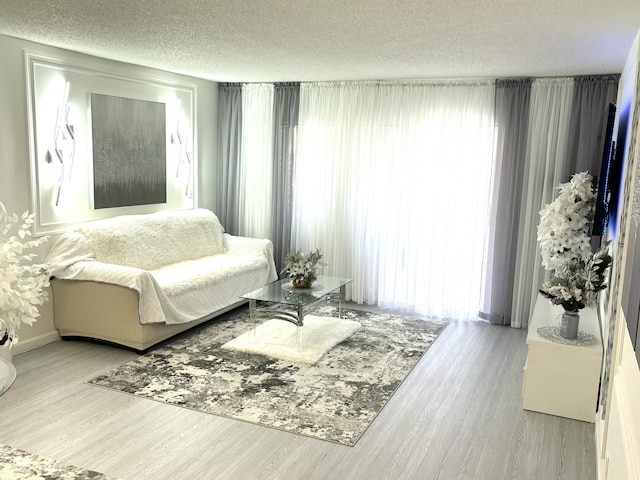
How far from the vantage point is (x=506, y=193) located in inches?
217

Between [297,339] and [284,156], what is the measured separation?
251 cm

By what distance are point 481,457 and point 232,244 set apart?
3.86 meters

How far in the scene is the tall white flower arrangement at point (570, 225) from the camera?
4.21 meters

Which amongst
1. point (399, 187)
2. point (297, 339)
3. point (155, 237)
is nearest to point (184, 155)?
point (155, 237)

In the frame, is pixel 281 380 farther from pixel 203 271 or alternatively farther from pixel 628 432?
pixel 628 432

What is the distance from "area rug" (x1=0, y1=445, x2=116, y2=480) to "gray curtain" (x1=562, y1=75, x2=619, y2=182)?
14.9 feet

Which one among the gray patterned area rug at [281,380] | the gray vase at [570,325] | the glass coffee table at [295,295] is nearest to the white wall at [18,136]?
the gray patterned area rug at [281,380]

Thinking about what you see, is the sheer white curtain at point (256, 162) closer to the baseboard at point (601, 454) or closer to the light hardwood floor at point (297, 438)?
the light hardwood floor at point (297, 438)

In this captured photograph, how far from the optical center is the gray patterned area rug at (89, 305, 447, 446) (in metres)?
3.57

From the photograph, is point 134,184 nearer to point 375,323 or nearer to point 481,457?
point 375,323

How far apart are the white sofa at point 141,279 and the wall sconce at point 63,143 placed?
0.49m

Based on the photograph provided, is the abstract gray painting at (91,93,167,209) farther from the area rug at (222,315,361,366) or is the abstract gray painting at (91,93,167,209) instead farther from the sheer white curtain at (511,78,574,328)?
the sheer white curtain at (511,78,574,328)

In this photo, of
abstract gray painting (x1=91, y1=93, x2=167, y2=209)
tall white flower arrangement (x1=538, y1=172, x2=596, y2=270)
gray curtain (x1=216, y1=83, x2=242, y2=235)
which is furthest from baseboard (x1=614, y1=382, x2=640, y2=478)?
gray curtain (x1=216, y1=83, x2=242, y2=235)

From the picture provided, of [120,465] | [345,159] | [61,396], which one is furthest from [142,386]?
[345,159]
